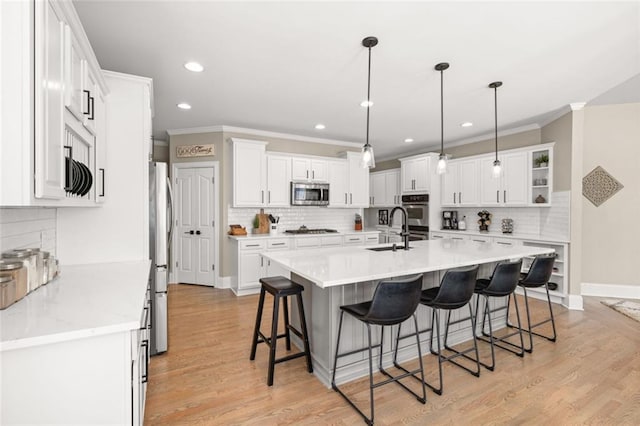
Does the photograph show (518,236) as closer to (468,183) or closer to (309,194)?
(468,183)

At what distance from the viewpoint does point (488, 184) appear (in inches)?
213

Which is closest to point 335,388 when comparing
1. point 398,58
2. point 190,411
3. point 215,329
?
point 190,411

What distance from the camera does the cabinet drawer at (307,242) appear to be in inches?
207

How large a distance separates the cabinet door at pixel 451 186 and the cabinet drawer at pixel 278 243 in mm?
3272

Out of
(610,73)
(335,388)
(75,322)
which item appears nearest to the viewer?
(75,322)

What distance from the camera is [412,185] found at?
654 cm

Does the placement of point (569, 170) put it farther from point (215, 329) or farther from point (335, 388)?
point (215, 329)

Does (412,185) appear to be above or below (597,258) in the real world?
above

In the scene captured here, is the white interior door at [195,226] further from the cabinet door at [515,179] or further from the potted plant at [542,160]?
the potted plant at [542,160]

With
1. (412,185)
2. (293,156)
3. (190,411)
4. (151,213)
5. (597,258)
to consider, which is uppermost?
(293,156)

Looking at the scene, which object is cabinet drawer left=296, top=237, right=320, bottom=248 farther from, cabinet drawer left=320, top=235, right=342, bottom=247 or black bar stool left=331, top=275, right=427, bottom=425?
black bar stool left=331, top=275, right=427, bottom=425

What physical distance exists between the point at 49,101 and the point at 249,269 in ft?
12.5

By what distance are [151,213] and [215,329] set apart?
152 cm

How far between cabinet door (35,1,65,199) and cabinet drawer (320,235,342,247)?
425 cm
